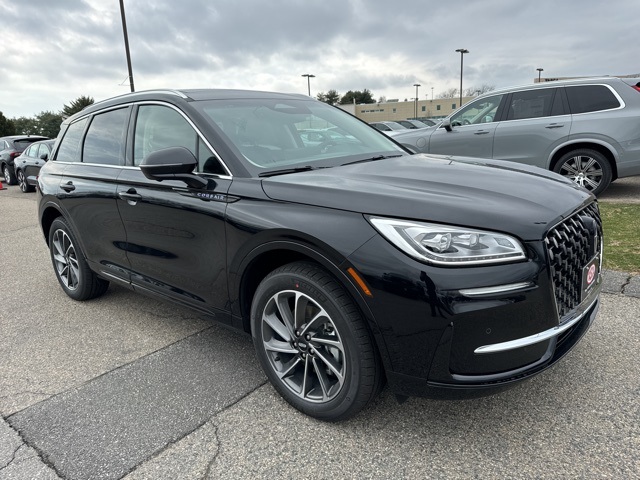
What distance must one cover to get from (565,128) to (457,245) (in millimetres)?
6271

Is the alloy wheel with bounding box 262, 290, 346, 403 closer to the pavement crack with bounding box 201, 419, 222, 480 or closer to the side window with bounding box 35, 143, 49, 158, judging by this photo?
the pavement crack with bounding box 201, 419, 222, 480

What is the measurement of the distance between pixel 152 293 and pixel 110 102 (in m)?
1.67

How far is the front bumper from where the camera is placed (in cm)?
189

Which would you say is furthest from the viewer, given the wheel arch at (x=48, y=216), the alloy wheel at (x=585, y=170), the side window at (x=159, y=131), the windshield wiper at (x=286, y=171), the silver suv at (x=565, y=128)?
the alloy wheel at (x=585, y=170)

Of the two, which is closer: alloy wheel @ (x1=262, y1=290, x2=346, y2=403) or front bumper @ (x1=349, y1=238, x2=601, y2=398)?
front bumper @ (x1=349, y1=238, x2=601, y2=398)

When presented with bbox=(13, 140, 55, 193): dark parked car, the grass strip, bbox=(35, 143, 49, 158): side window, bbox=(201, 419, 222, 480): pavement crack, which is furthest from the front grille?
bbox=(35, 143, 49, 158): side window

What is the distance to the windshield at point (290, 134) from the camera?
9.40ft

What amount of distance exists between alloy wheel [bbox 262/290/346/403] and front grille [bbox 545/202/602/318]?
0.99 m

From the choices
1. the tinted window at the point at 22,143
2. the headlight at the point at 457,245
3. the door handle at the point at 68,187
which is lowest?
the headlight at the point at 457,245

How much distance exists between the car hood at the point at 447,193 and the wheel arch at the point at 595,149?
4984 millimetres

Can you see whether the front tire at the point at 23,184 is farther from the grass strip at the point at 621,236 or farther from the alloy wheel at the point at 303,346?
the grass strip at the point at 621,236

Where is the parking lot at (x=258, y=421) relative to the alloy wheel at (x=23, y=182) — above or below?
below

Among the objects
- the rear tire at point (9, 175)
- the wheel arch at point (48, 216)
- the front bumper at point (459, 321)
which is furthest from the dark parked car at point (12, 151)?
the front bumper at point (459, 321)

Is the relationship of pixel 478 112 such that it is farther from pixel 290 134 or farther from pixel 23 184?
pixel 23 184
